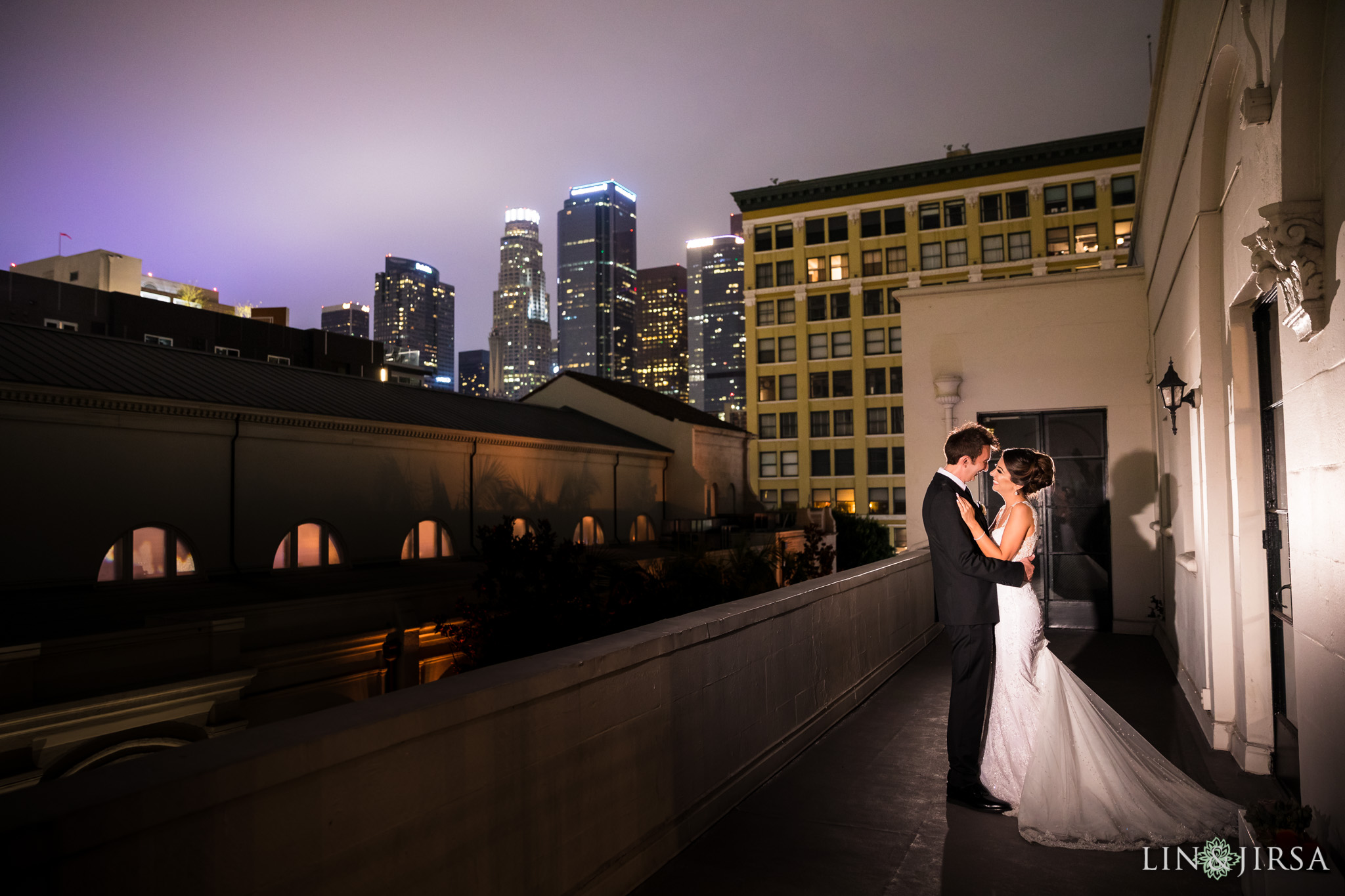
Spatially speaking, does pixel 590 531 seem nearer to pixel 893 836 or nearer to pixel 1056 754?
pixel 893 836

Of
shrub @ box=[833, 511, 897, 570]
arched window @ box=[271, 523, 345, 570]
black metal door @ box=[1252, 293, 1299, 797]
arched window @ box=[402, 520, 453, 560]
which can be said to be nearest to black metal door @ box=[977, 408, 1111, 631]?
black metal door @ box=[1252, 293, 1299, 797]

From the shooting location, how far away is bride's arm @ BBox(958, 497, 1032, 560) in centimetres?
528

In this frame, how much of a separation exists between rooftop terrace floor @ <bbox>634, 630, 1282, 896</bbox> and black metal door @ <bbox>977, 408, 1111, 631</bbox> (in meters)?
6.02

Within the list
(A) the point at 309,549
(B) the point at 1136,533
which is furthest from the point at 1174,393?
(A) the point at 309,549

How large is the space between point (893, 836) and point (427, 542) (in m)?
26.7

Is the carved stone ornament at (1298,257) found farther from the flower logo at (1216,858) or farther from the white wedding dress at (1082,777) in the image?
the flower logo at (1216,858)

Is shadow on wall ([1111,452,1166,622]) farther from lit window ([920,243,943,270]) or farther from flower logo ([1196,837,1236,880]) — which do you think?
lit window ([920,243,943,270])

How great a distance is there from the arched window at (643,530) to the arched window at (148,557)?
23.7 m

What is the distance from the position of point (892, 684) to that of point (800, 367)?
65326mm

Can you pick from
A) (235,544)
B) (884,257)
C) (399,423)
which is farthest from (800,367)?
(235,544)

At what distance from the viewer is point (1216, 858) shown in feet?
14.7

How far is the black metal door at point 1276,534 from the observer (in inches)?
218

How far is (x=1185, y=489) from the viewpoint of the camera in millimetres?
8875

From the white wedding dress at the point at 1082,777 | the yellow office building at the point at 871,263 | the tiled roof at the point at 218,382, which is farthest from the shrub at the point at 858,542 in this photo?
the white wedding dress at the point at 1082,777
